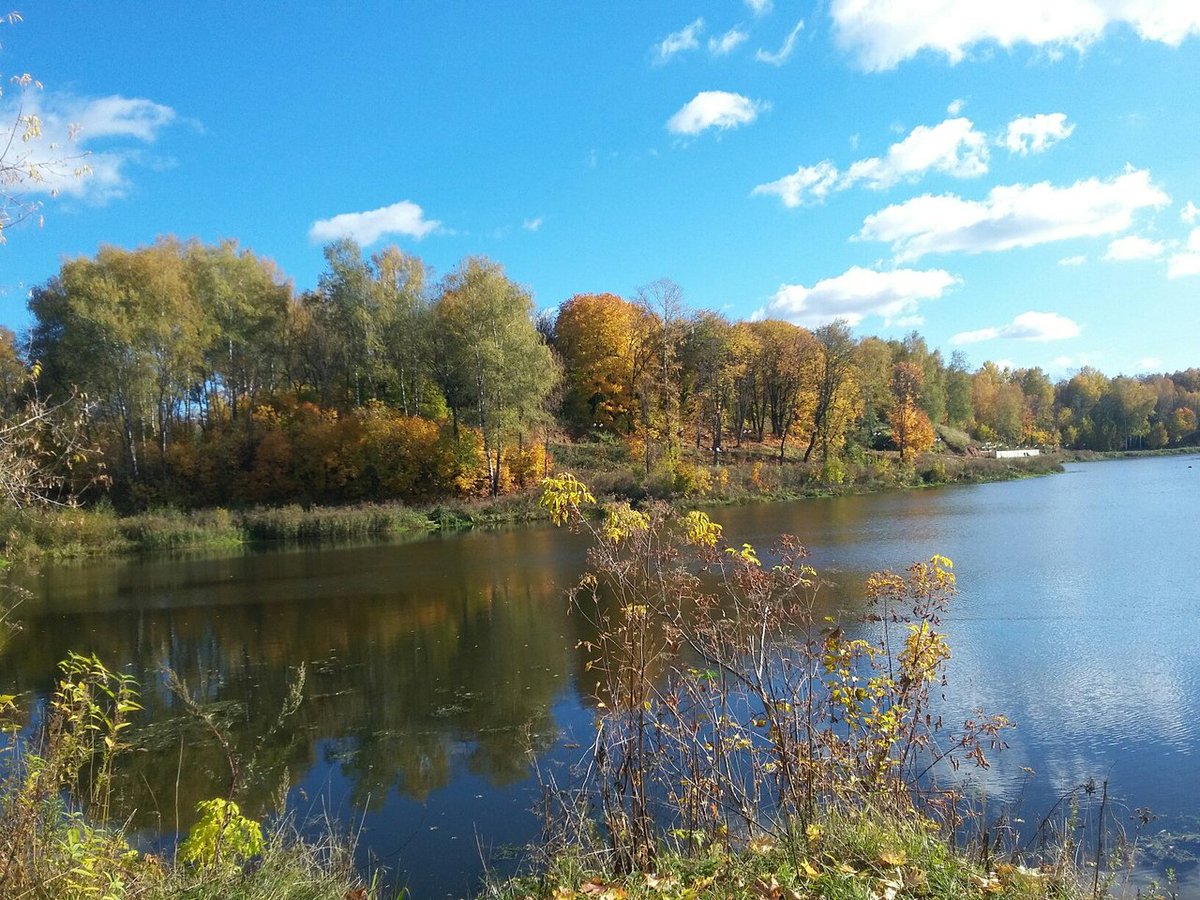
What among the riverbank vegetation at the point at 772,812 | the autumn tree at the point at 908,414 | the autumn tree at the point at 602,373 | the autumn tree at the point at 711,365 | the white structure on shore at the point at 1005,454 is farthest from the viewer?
the white structure on shore at the point at 1005,454

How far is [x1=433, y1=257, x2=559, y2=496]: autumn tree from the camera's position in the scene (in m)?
35.3

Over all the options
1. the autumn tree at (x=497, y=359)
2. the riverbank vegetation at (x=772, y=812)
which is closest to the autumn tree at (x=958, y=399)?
the autumn tree at (x=497, y=359)

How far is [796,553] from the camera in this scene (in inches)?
222

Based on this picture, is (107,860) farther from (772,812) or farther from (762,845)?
(772,812)

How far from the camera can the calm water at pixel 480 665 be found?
6.91m

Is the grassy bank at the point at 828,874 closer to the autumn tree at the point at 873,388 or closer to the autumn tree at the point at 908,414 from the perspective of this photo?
the autumn tree at the point at 873,388

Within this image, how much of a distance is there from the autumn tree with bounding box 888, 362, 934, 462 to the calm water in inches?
1130

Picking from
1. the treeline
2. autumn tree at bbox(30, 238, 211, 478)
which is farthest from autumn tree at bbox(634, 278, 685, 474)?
autumn tree at bbox(30, 238, 211, 478)

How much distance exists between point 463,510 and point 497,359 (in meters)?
6.79

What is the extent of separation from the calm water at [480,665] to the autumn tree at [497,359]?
12391 millimetres

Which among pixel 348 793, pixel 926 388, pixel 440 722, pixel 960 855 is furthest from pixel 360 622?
pixel 926 388

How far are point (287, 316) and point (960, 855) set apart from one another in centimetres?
4411

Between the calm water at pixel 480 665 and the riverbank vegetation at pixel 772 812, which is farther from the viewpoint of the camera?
the calm water at pixel 480 665

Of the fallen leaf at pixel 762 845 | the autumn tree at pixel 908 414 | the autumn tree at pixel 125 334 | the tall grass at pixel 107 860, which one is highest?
the autumn tree at pixel 125 334
